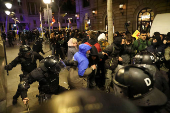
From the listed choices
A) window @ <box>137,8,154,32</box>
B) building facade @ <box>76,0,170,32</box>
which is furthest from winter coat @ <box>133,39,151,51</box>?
window @ <box>137,8,154,32</box>

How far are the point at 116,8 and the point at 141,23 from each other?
433cm

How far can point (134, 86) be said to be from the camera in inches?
71.2

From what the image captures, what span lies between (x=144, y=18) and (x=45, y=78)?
56.3 ft

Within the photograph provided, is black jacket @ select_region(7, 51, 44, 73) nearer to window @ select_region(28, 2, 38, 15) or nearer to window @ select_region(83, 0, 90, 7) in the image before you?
window @ select_region(83, 0, 90, 7)

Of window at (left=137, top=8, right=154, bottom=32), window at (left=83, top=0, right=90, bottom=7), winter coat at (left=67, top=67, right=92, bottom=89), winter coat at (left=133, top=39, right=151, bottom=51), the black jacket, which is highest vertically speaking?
window at (left=83, top=0, right=90, bottom=7)

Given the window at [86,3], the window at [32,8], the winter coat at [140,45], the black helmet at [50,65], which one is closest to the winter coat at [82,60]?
the black helmet at [50,65]

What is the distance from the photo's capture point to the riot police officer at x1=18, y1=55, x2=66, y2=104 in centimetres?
294

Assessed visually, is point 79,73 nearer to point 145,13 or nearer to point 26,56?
point 26,56

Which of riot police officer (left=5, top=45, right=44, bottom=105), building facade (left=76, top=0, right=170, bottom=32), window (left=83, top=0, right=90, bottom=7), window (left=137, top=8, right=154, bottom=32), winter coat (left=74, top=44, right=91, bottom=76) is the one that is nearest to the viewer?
winter coat (left=74, top=44, right=91, bottom=76)

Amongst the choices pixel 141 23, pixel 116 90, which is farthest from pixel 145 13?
pixel 116 90

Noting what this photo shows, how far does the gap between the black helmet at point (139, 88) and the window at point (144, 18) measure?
1609cm

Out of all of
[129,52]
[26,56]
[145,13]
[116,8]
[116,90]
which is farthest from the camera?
[116,8]

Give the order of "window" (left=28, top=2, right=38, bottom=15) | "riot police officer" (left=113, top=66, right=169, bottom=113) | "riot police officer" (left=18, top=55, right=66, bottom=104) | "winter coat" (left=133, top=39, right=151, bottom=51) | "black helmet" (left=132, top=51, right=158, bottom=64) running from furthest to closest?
"window" (left=28, top=2, right=38, bottom=15) → "winter coat" (left=133, top=39, right=151, bottom=51) → "black helmet" (left=132, top=51, right=158, bottom=64) → "riot police officer" (left=18, top=55, right=66, bottom=104) → "riot police officer" (left=113, top=66, right=169, bottom=113)

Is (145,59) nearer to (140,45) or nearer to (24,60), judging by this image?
(24,60)
